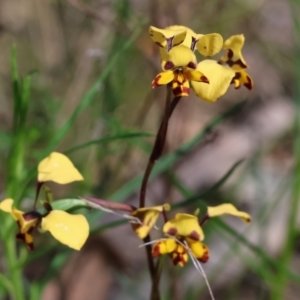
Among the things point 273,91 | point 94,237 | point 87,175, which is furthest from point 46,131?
point 273,91

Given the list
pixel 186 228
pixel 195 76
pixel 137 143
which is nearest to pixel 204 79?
pixel 195 76

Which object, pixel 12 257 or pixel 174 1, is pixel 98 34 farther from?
pixel 12 257

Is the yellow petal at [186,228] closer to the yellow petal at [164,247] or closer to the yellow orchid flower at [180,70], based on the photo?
the yellow petal at [164,247]

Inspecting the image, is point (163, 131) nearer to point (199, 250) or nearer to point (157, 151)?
point (157, 151)

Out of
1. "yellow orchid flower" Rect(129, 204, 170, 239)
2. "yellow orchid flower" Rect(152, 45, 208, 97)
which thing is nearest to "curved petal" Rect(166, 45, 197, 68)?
"yellow orchid flower" Rect(152, 45, 208, 97)

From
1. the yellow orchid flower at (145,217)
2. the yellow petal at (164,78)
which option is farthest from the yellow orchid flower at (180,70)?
the yellow orchid flower at (145,217)

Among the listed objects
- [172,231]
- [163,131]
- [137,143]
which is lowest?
[137,143]
